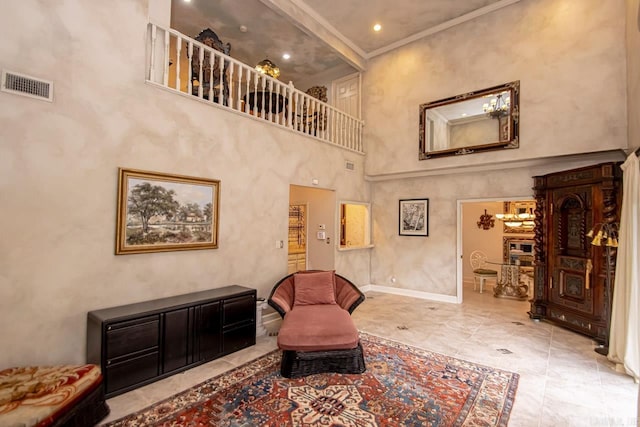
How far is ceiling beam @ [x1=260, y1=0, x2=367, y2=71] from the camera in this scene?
16.8 feet

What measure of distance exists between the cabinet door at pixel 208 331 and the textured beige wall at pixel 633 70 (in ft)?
17.5

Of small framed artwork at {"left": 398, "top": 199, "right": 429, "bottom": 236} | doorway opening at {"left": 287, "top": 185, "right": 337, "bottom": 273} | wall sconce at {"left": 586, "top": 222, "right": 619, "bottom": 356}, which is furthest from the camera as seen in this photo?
small framed artwork at {"left": 398, "top": 199, "right": 429, "bottom": 236}

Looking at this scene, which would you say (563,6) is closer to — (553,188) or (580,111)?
(580,111)

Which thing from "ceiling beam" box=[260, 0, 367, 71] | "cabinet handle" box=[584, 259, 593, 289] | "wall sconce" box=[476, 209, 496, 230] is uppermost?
"ceiling beam" box=[260, 0, 367, 71]

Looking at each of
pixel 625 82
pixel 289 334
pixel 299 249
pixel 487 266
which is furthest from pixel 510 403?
pixel 487 266

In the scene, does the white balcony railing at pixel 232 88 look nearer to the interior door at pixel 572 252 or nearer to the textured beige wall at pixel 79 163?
the textured beige wall at pixel 79 163

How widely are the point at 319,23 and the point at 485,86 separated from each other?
3364 mm

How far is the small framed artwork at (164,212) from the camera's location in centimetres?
325

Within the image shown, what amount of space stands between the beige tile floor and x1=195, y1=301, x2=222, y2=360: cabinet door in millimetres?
125

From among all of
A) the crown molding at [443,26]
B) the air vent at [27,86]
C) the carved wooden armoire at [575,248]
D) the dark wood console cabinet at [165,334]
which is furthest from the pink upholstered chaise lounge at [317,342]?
the crown molding at [443,26]

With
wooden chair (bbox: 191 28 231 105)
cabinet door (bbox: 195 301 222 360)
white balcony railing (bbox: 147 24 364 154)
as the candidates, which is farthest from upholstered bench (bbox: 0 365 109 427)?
wooden chair (bbox: 191 28 231 105)

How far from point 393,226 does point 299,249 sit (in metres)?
2.40

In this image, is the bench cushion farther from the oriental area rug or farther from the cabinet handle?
the cabinet handle

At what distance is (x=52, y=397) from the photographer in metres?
2.02
